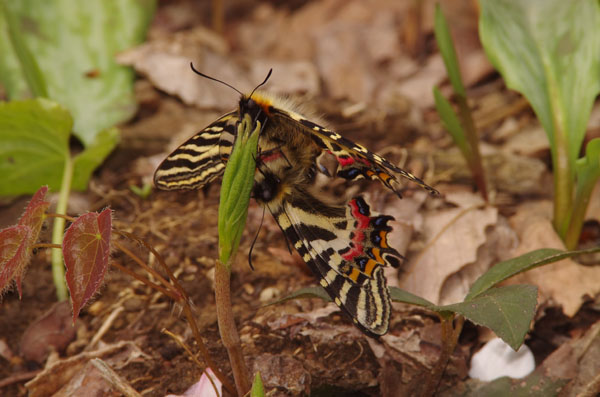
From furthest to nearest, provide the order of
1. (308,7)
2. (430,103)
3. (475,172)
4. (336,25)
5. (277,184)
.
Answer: (308,7)
(336,25)
(430,103)
(475,172)
(277,184)

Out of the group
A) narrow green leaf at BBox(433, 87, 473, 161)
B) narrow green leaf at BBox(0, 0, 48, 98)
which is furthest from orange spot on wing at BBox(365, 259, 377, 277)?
narrow green leaf at BBox(0, 0, 48, 98)

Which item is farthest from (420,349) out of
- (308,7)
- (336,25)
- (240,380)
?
(308,7)

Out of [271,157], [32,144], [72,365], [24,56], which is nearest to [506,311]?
[271,157]

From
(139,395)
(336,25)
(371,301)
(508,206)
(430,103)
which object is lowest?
(139,395)

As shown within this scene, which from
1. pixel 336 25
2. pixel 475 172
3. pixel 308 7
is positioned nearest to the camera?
pixel 475 172

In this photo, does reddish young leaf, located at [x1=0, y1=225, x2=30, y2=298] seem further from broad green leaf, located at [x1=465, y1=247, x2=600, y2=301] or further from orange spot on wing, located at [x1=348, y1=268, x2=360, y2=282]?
broad green leaf, located at [x1=465, y1=247, x2=600, y2=301]

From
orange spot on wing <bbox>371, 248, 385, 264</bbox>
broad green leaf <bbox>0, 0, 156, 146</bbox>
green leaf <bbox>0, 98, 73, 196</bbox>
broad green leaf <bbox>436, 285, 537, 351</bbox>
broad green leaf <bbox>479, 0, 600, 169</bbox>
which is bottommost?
broad green leaf <bbox>436, 285, 537, 351</bbox>

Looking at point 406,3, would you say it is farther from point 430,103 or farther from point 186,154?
point 186,154
